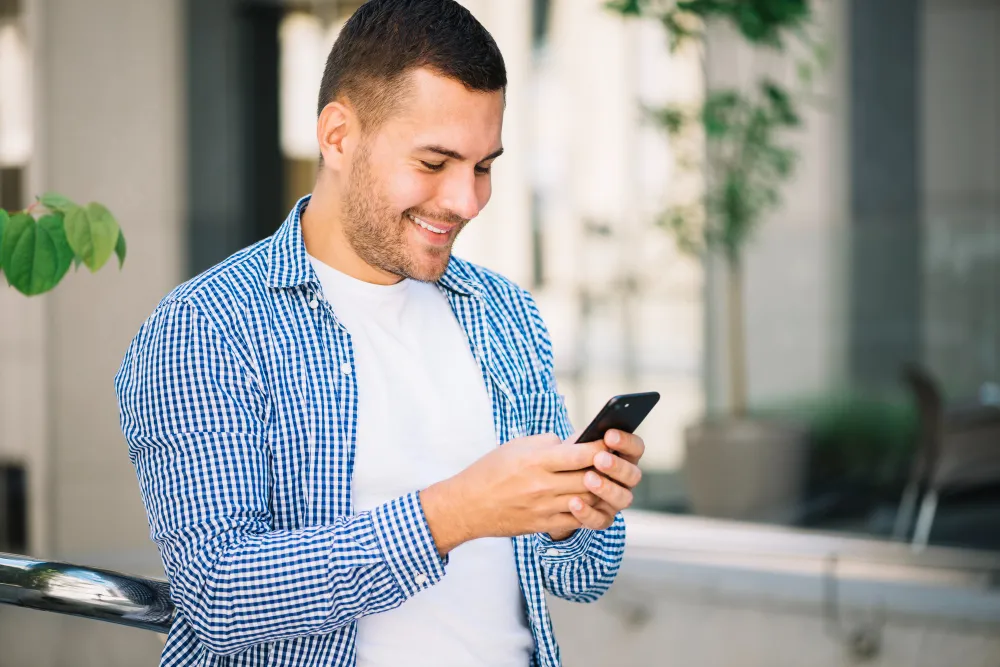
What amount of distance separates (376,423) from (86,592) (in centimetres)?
42

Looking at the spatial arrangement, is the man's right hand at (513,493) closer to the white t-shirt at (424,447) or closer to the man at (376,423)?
the man at (376,423)

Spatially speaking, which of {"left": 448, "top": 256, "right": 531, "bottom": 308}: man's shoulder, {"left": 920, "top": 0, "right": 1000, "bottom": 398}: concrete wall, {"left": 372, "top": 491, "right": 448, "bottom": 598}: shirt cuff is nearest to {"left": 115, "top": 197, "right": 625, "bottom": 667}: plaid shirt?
{"left": 372, "top": 491, "right": 448, "bottom": 598}: shirt cuff

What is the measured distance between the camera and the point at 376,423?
1.51 m

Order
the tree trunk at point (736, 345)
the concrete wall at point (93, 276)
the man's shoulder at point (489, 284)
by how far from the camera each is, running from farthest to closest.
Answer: the tree trunk at point (736, 345), the concrete wall at point (93, 276), the man's shoulder at point (489, 284)

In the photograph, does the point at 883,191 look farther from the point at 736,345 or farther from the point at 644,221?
the point at 644,221

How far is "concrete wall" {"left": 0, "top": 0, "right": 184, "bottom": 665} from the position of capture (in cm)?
571

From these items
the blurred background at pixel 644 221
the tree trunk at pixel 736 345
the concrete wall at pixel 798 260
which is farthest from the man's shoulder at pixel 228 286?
the concrete wall at pixel 798 260

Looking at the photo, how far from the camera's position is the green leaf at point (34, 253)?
1.61 meters

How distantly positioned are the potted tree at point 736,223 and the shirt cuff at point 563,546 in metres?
4.57

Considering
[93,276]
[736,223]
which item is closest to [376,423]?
[93,276]

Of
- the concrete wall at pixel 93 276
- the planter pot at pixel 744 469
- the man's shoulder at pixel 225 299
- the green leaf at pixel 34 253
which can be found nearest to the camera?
the man's shoulder at pixel 225 299

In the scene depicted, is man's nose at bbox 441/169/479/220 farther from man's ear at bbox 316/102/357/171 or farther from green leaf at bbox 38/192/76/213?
green leaf at bbox 38/192/76/213

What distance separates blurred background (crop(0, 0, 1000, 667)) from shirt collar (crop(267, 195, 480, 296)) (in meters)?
4.05

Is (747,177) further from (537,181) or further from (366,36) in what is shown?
(366,36)
